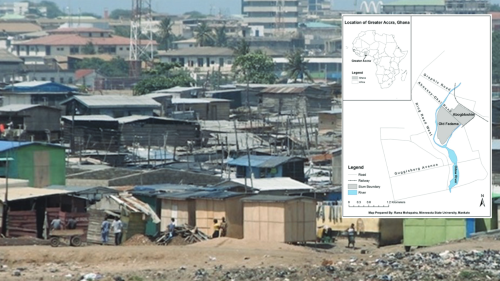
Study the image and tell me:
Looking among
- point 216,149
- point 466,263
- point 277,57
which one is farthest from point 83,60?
point 466,263

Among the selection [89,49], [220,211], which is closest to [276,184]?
[220,211]

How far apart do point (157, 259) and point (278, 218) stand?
7.75ft

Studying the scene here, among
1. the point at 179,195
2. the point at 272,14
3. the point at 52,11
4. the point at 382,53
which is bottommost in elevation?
the point at 179,195

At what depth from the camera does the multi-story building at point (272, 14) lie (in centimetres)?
12388

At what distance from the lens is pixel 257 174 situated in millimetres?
26125

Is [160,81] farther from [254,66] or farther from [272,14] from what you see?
[272,14]

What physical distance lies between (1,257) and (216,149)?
1644 centimetres

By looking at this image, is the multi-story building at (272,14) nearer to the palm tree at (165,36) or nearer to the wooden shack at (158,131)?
the palm tree at (165,36)

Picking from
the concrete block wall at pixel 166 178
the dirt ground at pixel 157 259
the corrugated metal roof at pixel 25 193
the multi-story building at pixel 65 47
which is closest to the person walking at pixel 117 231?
the corrugated metal roof at pixel 25 193

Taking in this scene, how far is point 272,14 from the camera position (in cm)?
12756

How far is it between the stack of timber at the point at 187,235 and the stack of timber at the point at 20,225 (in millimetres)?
1711

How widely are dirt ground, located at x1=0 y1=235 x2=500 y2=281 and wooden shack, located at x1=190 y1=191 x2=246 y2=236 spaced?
1253 mm

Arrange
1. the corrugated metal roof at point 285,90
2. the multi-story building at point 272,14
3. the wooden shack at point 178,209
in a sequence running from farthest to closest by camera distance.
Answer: the multi-story building at point 272,14 < the corrugated metal roof at point 285,90 < the wooden shack at point 178,209

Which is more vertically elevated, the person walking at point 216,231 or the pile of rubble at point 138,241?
the person walking at point 216,231
